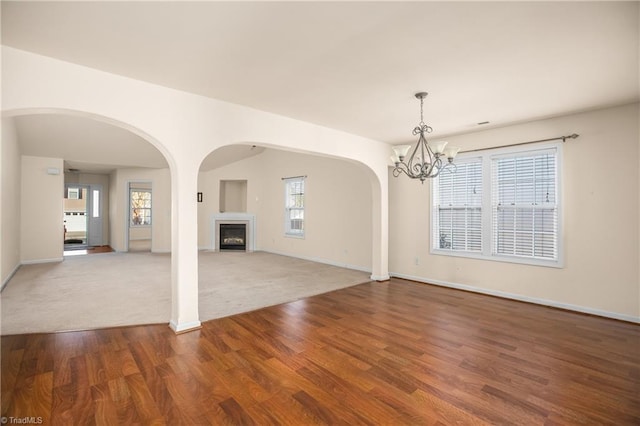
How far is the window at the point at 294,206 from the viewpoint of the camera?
803 cm

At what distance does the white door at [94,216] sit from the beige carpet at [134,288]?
3230 millimetres

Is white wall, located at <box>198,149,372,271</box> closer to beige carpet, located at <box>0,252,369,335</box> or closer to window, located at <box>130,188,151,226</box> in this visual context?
beige carpet, located at <box>0,252,369,335</box>

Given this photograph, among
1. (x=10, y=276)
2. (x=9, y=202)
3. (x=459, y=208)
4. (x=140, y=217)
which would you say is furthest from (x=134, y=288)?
(x=140, y=217)

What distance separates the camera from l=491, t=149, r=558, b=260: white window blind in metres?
4.13

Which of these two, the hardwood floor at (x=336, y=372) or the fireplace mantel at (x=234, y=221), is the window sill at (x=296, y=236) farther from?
the hardwood floor at (x=336, y=372)

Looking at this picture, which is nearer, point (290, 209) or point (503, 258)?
point (503, 258)

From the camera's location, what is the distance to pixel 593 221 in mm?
3789

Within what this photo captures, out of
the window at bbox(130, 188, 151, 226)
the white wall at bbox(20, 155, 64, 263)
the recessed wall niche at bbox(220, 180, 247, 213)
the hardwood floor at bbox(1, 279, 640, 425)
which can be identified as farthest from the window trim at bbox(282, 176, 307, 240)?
the white wall at bbox(20, 155, 64, 263)

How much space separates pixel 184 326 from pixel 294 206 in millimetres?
5230

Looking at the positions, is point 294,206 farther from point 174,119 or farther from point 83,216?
point 83,216

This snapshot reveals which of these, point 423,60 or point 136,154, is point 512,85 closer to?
point 423,60

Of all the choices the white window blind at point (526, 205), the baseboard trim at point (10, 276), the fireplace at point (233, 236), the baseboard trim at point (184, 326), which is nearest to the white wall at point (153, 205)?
the fireplace at point (233, 236)

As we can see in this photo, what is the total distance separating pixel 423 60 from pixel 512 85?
3.81ft

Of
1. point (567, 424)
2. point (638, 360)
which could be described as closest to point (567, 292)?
point (638, 360)
